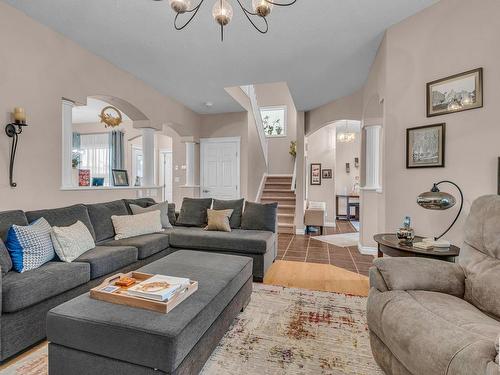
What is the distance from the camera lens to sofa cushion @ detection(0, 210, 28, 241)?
2.15m

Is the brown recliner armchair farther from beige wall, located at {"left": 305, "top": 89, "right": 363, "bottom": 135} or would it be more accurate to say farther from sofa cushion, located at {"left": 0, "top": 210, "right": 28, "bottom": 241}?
beige wall, located at {"left": 305, "top": 89, "right": 363, "bottom": 135}

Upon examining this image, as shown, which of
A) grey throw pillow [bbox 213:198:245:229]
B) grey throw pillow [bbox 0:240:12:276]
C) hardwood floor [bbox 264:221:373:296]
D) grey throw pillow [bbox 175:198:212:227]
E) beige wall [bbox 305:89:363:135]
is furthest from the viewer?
beige wall [bbox 305:89:363:135]

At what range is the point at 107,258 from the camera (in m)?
2.49

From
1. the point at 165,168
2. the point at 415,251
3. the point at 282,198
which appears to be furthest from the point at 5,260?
the point at 165,168

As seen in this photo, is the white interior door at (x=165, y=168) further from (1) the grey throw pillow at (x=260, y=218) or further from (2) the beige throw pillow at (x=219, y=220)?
(1) the grey throw pillow at (x=260, y=218)

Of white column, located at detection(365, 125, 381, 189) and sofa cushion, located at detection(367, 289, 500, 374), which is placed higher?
white column, located at detection(365, 125, 381, 189)

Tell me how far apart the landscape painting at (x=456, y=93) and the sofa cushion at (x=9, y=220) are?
3.93 meters

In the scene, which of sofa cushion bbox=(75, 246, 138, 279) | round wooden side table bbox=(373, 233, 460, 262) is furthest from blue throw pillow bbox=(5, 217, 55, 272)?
round wooden side table bbox=(373, 233, 460, 262)

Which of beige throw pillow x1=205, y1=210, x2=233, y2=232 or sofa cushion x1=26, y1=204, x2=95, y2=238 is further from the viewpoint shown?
beige throw pillow x1=205, y1=210, x2=233, y2=232

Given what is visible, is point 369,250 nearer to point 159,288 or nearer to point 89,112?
point 159,288

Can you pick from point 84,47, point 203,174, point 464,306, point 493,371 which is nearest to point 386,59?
point 464,306

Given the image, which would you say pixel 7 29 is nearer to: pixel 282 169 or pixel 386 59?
pixel 386 59

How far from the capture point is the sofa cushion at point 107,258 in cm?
237

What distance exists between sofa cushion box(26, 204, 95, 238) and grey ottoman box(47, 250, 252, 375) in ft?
4.62
